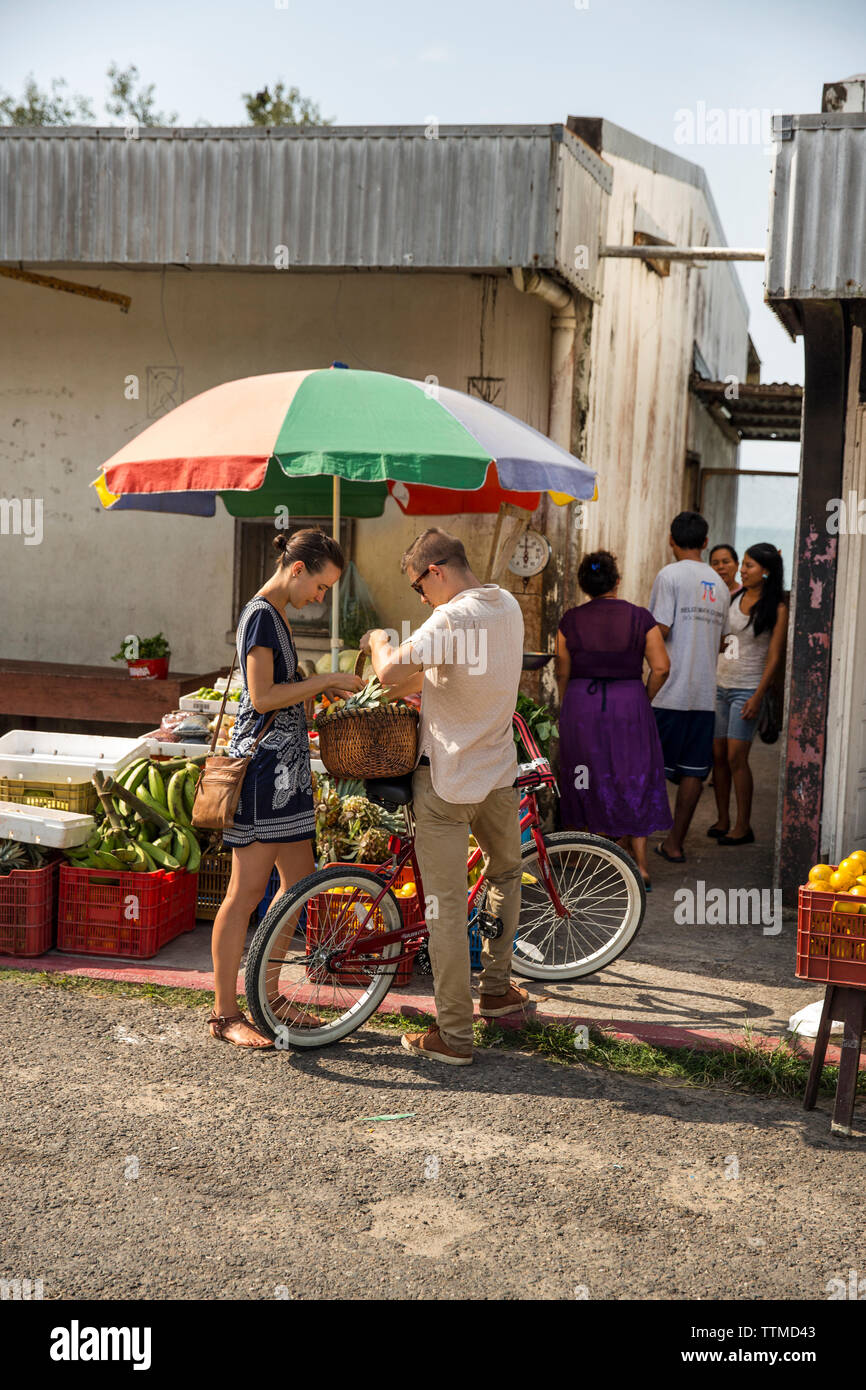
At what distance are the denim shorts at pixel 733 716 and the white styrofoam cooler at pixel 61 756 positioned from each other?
405 cm

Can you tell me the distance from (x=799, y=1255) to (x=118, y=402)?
811 centimetres

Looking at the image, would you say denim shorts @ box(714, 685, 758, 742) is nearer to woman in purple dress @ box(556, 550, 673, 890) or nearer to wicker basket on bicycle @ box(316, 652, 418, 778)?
woman in purple dress @ box(556, 550, 673, 890)

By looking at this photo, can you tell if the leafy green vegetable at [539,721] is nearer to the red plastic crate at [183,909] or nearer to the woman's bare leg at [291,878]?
the red plastic crate at [183,909]

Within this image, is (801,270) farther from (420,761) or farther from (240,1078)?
(240,1078)

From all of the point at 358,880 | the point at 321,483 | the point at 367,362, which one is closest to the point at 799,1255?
the point at 358,880

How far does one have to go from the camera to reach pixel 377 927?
17.5 ft

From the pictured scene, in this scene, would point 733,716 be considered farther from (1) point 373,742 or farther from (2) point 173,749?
(1) point 373,742

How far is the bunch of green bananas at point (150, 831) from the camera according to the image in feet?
20.6

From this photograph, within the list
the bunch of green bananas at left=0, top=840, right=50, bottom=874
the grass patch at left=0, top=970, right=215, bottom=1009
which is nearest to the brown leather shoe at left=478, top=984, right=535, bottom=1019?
the grass patch at left=0, top=970, right=215, bottom=1009

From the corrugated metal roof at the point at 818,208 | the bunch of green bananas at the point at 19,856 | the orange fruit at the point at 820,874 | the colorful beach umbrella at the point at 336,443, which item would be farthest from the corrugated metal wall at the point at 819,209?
the bunch of green bananas at the point at 19,856

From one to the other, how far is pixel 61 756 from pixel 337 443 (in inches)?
105

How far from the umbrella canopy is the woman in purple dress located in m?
0.88

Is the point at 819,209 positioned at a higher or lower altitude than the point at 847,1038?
higher

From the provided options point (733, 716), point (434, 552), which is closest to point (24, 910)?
point (434, 552)
